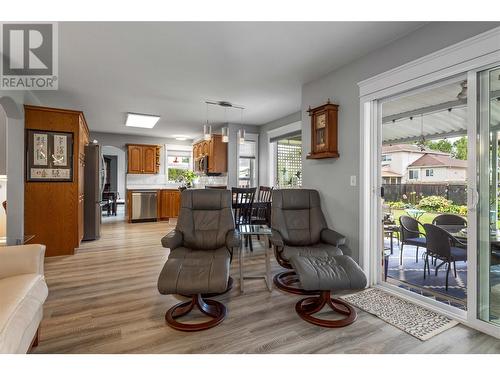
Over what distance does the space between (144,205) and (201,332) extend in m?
6.17

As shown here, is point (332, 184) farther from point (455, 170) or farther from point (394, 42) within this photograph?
point (394, 42)

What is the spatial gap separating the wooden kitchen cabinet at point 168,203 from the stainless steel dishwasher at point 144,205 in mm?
153

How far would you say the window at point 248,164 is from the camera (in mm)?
6578

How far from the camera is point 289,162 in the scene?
235 inches

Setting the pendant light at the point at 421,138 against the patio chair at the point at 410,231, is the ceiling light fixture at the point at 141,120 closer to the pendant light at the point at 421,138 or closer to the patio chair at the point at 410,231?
the pendant light at the point at 421,138

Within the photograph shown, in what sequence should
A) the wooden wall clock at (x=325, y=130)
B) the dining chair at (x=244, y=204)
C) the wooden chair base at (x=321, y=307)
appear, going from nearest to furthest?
the wooden chair base at (x=321, y=307), the wooden wall clock at (x=325, y=130), the dining chair at (x=244, y=204)

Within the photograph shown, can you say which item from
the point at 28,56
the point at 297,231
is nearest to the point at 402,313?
the point at 297,231

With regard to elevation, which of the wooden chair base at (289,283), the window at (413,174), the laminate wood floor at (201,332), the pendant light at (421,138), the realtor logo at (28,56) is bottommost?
the laminate wood floor at (201,332)

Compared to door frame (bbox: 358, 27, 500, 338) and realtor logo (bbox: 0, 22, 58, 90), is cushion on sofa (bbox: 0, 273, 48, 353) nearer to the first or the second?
realtor logo (bbox: 0, 22, 58, 90)

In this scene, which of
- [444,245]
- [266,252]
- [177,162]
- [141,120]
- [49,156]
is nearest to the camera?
[444,245]

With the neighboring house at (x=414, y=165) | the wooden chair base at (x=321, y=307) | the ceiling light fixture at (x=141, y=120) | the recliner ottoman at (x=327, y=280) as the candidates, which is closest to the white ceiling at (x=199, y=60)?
the ceiling light fixture at (x=141, y=120)

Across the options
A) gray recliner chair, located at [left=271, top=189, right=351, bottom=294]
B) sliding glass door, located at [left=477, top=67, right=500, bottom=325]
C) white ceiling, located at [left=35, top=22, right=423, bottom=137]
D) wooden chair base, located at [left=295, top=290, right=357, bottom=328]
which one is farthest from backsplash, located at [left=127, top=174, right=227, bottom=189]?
sliding glass door, located at [left=477, top=67, right=500, bottom=325]

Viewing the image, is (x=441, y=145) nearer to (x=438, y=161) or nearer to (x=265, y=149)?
(x=438, y=161)
